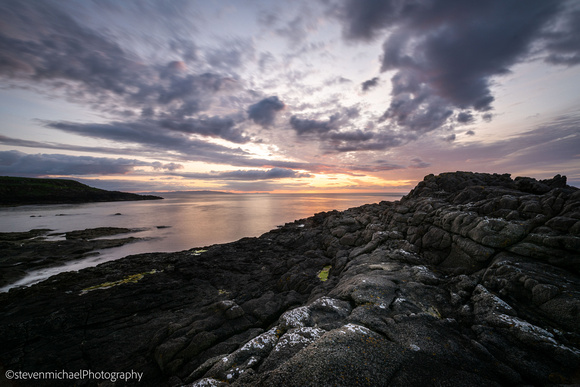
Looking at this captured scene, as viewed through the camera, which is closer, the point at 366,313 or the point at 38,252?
the point at 366,313

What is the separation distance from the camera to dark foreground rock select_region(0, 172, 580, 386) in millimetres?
8711

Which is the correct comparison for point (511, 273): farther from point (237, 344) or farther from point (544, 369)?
point (237, 344)

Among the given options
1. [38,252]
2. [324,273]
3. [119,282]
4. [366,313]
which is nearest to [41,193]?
[38,252]

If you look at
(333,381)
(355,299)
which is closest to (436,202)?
(355,299)

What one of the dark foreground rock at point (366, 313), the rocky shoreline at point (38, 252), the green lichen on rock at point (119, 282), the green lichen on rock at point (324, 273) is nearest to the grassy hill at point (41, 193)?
the rocky shoreline at point (38, 252)

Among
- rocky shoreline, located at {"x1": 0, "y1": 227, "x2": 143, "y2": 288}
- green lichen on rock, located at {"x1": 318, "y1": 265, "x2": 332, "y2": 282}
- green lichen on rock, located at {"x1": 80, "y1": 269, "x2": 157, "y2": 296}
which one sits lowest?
rocky shoreline, located at {"x1": 0, "y1": 227, "x2": 143, "y2": 288}

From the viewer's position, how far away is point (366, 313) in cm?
1202

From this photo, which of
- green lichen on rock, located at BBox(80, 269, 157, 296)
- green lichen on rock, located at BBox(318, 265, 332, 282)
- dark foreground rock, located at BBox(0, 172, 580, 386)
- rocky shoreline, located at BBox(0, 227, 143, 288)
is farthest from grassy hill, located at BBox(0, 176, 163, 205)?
green lichen on rock, located at BBox(318, 265, 332, 282)

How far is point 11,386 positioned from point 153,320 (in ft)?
25.0

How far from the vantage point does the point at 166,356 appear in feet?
43.6

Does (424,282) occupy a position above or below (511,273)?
below

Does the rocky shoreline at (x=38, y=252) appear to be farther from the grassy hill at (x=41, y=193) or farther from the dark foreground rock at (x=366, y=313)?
the grassy hill at (x=41, y=193)

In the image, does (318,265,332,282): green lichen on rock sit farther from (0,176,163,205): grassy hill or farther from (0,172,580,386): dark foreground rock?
(0,176,163,205): grassy hill

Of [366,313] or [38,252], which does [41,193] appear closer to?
[38,252]
